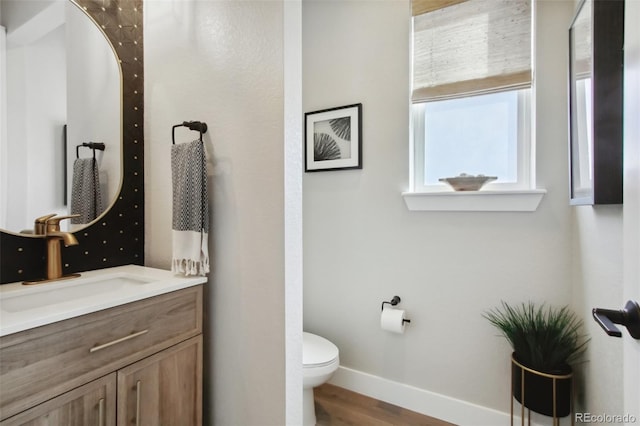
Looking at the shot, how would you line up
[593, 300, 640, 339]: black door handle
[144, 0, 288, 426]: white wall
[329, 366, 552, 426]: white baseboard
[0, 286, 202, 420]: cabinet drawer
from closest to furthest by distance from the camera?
[593, 300, 640, 339]: black door handle, [0, 286, 202, 420]: cabinet drawer, [144, 0, 288, 426]: white wall, [329, 366, 552, 426]: white baseboard

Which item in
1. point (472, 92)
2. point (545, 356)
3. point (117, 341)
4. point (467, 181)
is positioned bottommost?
point (545, 356)

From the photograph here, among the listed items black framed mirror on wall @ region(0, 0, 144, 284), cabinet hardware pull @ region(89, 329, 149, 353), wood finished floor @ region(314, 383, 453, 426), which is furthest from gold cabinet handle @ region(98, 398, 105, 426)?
wood finished floor @ region(314, 383, 453, 426)

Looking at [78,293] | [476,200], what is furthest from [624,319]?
[78,293]

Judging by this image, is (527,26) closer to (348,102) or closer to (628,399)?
(348,102)

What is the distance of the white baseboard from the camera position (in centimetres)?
156

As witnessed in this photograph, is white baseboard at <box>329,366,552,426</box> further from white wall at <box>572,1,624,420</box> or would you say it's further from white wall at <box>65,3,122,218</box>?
white wall at <box>65,3,122,218</box>

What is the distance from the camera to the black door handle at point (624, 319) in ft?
1.85

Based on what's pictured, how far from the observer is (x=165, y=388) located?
102 centimetres

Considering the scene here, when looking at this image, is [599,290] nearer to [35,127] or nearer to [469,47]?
[469,47]

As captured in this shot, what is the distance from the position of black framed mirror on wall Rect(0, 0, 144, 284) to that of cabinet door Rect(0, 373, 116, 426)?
557 mm

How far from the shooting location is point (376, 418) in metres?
1.68

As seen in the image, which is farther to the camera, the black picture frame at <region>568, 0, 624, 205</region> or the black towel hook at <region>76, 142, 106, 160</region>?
the black towel hook at <region>76, 142, 106, 160</region>

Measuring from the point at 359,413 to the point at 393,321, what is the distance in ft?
1.89

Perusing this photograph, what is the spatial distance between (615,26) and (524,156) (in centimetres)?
66
